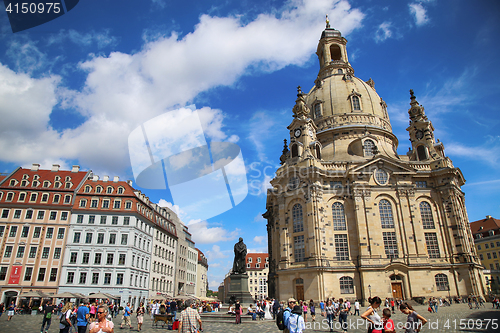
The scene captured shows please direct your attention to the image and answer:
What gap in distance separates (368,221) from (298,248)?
10521mm

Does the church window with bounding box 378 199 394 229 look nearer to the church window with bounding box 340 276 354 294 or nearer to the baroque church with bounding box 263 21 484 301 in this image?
the baroque church with bounding box 263 21 484 301

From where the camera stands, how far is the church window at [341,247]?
43312mm

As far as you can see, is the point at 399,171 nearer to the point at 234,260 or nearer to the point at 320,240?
the point at 320,240

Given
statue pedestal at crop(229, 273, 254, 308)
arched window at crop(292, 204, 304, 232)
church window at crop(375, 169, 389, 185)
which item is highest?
church window at crop(375, 169, 389, 185)

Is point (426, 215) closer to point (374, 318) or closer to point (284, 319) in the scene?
point (374, 318)

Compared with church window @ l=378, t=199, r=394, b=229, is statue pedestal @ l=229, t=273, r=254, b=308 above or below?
below

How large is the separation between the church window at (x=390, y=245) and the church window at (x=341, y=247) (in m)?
5.27

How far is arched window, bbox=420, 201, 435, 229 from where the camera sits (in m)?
45.2

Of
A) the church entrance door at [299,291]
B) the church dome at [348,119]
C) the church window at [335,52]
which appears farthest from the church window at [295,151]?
the church window at [335,52]

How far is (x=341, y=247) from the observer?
43.9 meters

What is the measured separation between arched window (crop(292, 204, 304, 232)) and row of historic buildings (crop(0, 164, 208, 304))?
77.2ft

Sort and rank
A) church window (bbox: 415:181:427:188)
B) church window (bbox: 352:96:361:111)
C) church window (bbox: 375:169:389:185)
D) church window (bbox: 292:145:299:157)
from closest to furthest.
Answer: church window (bbox: 375:169:389:185) → church window (bbox: 415:181:427:188) → church window (bbox: 292:145:299:157) → church window (bbox: 352:96:361:111)

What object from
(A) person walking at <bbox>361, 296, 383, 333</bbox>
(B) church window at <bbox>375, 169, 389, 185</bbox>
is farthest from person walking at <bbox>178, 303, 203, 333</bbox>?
(B) church window at <bbox>375, 169, 389, 185</bbox>

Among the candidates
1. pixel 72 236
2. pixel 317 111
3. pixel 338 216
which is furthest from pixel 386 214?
pixel 72 236
